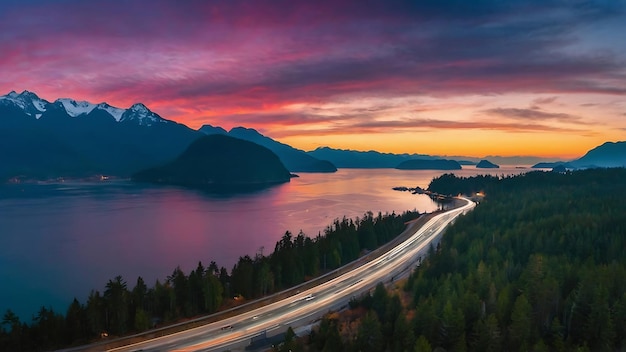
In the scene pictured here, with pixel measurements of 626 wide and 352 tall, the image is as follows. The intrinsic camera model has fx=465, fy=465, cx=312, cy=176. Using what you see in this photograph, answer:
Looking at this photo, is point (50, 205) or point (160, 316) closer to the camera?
point (160, 316)

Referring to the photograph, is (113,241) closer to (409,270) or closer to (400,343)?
(409,270)

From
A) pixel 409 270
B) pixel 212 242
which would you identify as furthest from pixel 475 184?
pixel 409 270

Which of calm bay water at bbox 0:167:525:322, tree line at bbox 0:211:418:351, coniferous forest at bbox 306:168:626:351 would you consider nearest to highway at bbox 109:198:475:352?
coniferous forest at bbox 306:168:626:351

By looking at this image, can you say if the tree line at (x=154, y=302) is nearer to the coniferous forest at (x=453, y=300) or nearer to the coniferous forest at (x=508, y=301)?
the coniferous forest at (x=453, y=300)

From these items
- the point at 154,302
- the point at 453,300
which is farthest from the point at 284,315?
the point at 453,300

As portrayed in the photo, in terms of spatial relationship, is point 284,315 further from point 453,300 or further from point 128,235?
point 128,235

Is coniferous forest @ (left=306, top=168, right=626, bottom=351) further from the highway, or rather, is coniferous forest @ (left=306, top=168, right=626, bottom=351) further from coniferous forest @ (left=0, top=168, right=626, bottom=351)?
the highway

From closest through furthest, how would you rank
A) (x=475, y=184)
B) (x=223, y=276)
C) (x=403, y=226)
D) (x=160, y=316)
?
1. (x=160, y=316)
2. (x=223, y=276)
3. (x=403, y=226)
4. (x=475, y=184)
